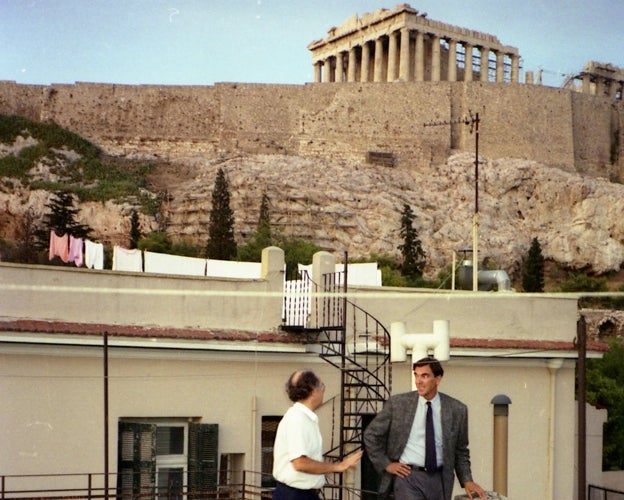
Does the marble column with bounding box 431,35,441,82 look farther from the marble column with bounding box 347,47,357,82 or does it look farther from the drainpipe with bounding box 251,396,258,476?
the drainpipe with bounding box 251,396,258,476

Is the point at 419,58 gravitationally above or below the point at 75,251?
above

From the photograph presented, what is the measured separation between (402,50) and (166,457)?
65272mm

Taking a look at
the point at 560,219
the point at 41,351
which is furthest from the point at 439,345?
the point at 560,219

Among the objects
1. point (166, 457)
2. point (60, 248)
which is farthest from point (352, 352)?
point (60, 248)

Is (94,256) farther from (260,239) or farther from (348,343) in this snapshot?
(260,239)

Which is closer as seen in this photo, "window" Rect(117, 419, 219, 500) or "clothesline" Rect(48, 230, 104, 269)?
"window" Rect(117, 419, 219, 500)

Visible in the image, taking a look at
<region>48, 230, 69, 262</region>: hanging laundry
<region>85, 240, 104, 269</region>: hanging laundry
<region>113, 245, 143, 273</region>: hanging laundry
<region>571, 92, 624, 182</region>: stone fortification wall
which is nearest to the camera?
<region>113, 245, 143, 273</region>: hanging laundry

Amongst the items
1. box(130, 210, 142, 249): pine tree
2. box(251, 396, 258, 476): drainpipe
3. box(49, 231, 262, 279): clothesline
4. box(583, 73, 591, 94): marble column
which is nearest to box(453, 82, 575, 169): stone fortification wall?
box(583, 73, 591, 94): marble column

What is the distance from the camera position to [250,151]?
243 feet

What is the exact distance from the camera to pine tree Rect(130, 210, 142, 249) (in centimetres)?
6256

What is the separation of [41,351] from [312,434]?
7.86 m

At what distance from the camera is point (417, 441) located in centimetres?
955

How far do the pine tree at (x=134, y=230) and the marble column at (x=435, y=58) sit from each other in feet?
79.8

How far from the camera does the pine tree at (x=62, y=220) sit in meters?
60.1
